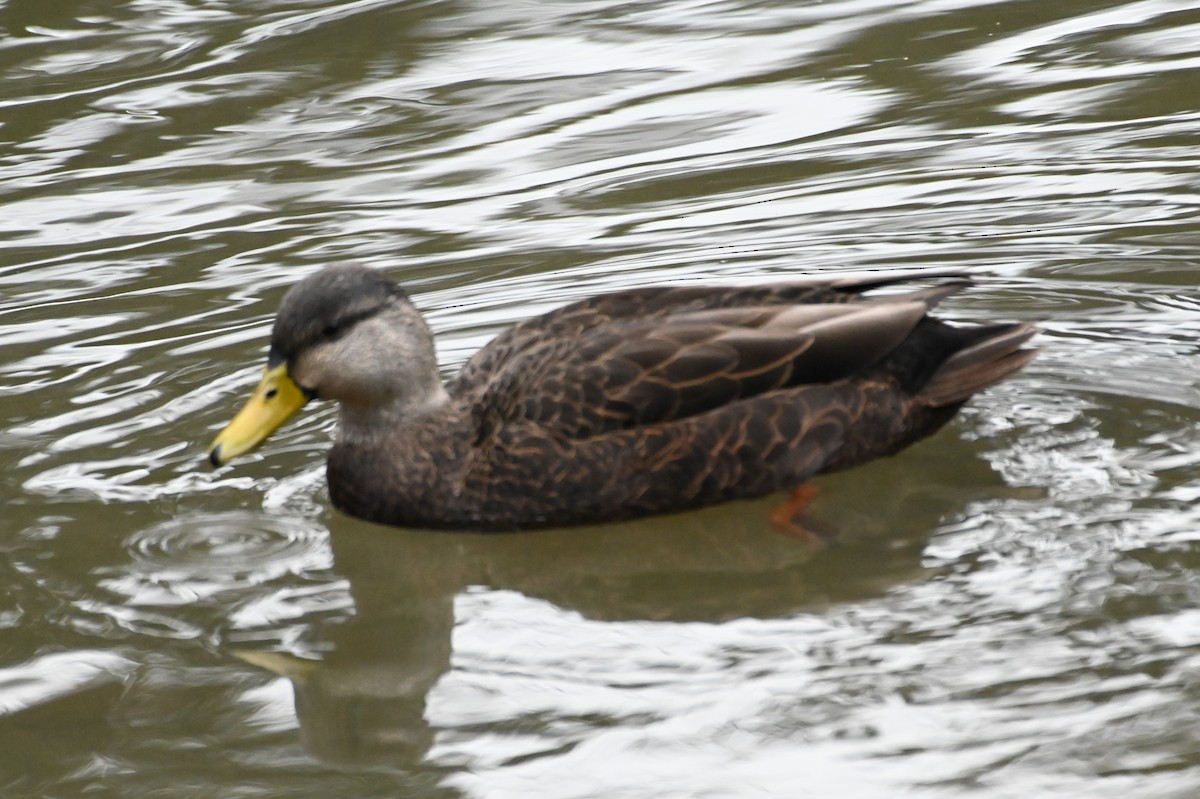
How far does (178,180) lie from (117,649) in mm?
5244

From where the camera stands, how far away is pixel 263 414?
21.3 ft

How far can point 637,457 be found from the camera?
21.0 ft

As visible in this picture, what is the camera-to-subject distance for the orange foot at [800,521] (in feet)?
20.6

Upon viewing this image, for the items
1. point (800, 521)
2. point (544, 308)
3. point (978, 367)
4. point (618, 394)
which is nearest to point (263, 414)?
point (618, 394)

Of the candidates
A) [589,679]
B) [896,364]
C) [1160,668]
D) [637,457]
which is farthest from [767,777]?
[896,364]

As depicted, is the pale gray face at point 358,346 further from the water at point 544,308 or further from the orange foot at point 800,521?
the orange foot at point 800,521

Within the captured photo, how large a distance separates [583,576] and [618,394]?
66cm

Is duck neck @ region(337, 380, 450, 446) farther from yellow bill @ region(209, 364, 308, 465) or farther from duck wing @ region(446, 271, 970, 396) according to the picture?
yellow bill @ region(209, 364, 308, 465)

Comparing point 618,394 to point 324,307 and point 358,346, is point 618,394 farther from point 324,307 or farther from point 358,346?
point 324,307

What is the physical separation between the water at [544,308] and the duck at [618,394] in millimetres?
151

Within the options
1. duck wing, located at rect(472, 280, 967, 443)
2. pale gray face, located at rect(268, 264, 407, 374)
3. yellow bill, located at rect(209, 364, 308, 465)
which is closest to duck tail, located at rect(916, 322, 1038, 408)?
duck wing, located at rect(472, 280, 967, 443)

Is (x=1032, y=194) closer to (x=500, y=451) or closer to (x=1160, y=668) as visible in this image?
(x=500, y=451)

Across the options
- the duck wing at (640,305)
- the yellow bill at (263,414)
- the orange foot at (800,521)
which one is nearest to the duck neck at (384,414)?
the duck wing at (640,305)

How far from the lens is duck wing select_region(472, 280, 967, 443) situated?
6.44 meters
